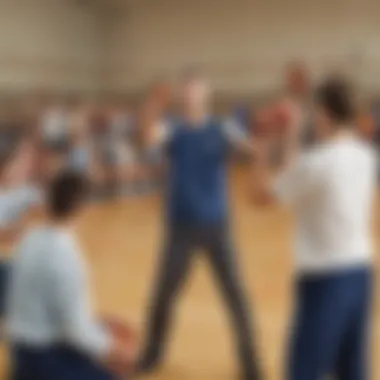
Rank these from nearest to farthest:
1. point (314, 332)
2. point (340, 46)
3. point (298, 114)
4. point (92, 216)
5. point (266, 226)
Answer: point (314, 332) → point (298, 114) → point (266, 226) → point (92, 216) → point (340, 46)

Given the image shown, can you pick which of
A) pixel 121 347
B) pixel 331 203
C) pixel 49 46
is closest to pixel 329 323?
pixel 331 203

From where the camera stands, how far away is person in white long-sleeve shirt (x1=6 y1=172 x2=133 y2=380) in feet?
9.58

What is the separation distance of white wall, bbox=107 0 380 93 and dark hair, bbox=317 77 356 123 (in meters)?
9.58

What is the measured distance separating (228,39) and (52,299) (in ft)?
33.4

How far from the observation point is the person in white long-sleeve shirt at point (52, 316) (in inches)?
115

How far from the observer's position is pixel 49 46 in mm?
11336

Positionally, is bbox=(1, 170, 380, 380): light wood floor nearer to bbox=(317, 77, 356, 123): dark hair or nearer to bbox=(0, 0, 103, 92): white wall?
bbox=(317, 77, 356, 123): dark hair

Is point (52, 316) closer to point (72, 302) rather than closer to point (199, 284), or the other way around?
point (72, 302)

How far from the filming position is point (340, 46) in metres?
12.3

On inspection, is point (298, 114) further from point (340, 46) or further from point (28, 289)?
point (340, 46)

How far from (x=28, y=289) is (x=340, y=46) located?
9.93 m

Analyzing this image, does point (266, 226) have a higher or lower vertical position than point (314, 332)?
lower

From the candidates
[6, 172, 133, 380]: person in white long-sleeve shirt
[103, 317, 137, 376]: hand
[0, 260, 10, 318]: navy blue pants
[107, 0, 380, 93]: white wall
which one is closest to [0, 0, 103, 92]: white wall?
[107, 0, 380, 93]: white wall

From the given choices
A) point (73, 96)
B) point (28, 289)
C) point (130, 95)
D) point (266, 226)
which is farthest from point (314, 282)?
point (130, 95)
